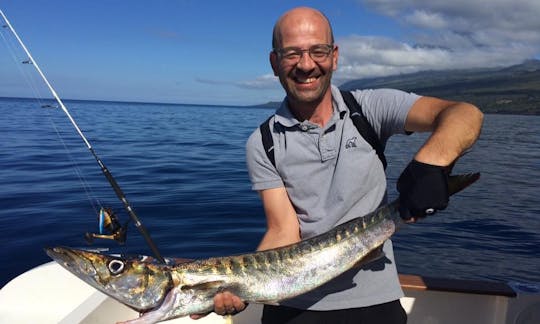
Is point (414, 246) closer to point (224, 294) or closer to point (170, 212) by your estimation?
point (170, 212)

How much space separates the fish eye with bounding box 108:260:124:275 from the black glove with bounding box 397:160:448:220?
2.12 meters

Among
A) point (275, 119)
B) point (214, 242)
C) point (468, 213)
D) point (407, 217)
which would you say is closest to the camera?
point (407, 217)

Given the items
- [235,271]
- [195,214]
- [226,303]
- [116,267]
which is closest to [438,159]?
[235,271]

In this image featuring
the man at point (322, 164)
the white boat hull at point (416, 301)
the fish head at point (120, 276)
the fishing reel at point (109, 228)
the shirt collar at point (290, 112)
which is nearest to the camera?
the fish head at point (120, 276)

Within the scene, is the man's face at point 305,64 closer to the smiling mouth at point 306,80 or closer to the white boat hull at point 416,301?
the smiling mouth at point 306,80

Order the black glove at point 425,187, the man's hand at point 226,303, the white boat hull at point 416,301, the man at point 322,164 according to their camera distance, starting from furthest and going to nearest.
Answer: the white boat hull at point 416,301 < the man at point 322,164 < the man's hand at point 226,303 < the black glove at point 425,187

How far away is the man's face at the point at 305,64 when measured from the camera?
11.0ft

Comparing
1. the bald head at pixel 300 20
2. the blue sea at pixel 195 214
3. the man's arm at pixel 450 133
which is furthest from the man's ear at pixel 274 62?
the blue sea at pixel 195 214

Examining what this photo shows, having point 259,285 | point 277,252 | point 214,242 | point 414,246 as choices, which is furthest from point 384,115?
point 414,246

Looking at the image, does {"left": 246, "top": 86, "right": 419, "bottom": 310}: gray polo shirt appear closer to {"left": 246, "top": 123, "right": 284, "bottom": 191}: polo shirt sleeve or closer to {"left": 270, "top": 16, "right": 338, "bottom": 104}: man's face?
{"left": 246, "top": 123, "right": 284, "bottom": 191}: polo shirt sleeve

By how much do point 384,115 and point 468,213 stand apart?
42.6 ft

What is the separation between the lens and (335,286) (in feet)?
11.1

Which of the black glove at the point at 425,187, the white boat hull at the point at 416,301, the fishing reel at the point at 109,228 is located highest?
the black glove at the point at 425,187

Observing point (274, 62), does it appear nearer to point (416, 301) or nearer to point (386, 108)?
point (386, 108)
